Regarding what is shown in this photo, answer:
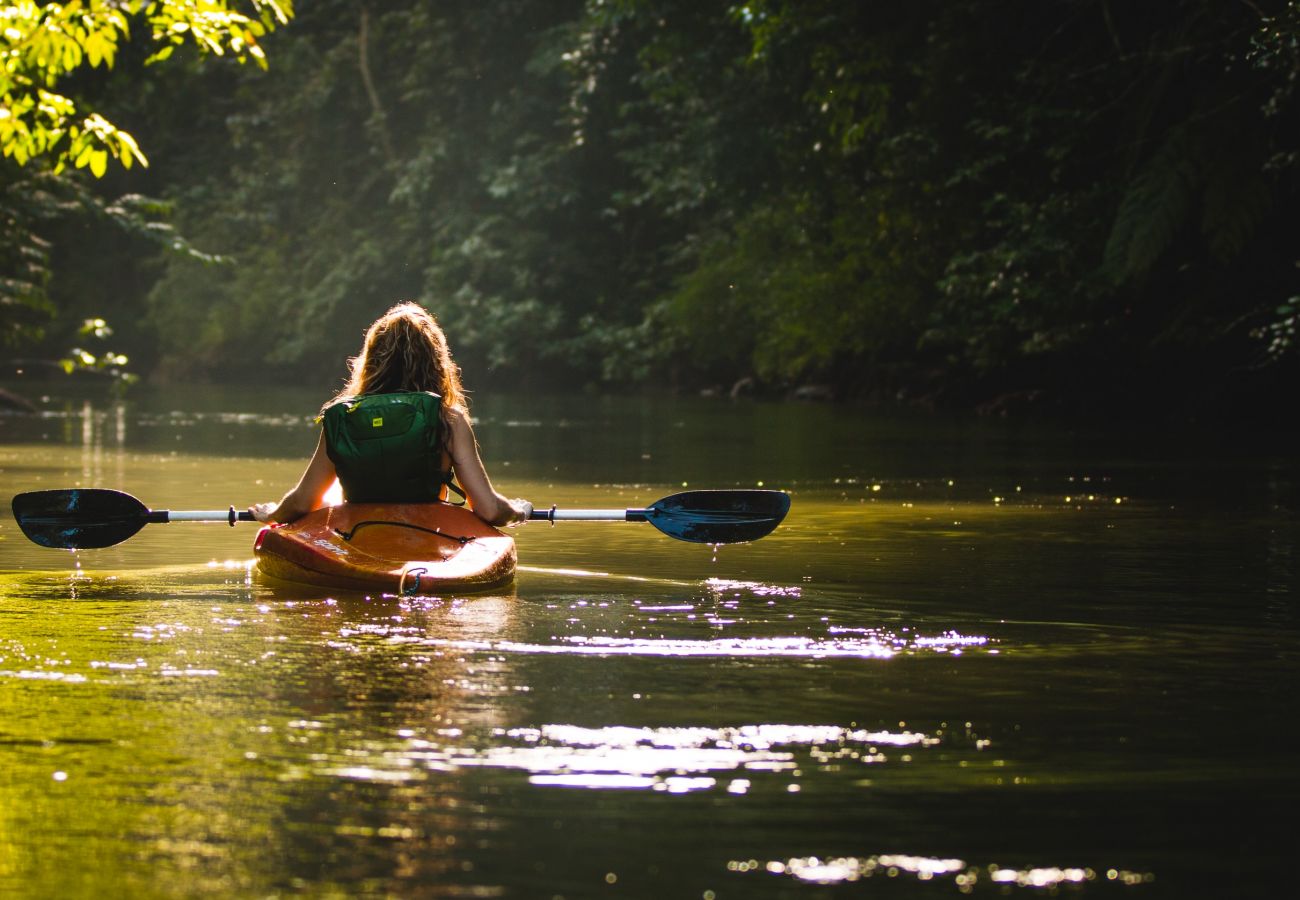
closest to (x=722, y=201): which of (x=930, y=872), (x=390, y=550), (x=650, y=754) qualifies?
(x=390, y=550)

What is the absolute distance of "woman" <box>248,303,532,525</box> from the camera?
8.79 m

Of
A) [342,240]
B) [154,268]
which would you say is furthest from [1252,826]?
[154,268]

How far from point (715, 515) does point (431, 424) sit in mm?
1540

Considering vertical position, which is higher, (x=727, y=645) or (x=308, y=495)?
(x=308, y=495)

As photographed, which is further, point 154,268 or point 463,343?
point 154,268

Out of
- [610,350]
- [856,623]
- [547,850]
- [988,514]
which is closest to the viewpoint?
[547,850]

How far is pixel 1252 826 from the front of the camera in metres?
4.36

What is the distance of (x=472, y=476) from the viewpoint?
29.1 feet

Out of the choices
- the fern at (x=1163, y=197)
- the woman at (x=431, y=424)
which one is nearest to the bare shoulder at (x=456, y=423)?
the woman at (x=431, y=424)

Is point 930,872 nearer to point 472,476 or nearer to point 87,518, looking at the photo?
point 472,476

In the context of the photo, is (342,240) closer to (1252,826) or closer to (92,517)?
(92,517)

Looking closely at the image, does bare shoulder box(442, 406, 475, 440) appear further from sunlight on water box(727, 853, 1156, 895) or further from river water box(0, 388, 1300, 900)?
sunlight on water box(727, 853, 1156, 895)

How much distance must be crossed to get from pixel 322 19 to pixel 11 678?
51284mm

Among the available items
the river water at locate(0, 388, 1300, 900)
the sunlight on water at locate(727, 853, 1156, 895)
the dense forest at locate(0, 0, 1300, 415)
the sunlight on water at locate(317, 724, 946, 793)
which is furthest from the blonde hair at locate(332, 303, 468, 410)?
the dense forest at locate(0, 0, 1300, 415)
